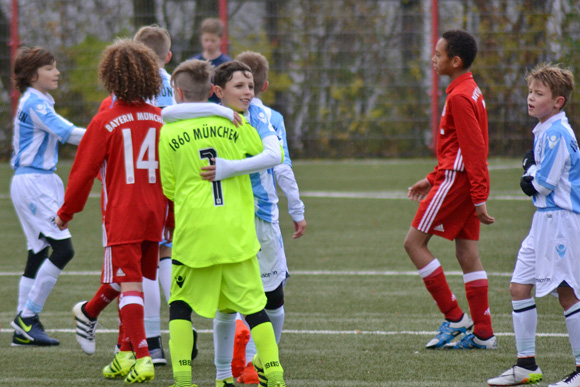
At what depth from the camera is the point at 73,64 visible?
52.8 feet

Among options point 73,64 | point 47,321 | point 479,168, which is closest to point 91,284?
point 47,321

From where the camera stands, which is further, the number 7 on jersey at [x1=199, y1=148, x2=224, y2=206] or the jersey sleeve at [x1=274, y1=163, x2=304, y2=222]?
the jersey sleeve at [x1=274, y1=163, x2=304, y2=222]

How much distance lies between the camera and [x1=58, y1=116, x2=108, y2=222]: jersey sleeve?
15.1 feet

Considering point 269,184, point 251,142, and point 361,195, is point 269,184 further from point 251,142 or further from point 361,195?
point 361,195

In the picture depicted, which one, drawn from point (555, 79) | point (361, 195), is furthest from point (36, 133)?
point (361, 195)

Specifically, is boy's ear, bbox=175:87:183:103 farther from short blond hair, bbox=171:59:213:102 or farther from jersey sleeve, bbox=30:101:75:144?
jersey sleeve, bbox=30:101:75:144

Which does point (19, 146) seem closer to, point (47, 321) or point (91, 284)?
point (47, 321)

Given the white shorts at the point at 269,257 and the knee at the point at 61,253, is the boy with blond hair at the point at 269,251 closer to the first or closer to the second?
the white shorts at the point at 269,257

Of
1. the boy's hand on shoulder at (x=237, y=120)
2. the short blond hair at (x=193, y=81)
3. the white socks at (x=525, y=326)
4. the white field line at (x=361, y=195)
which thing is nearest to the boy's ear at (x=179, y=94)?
the short blond hair at (x=193, y=81)

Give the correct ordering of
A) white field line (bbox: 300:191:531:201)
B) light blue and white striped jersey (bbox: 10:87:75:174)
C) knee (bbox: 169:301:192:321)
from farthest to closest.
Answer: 1. white field line (bbox: 300:191:531:201)
2. light blue and white striped jersey (bbox: 10:87:75:174)
3. knee (bbox: 169:301:192:321)

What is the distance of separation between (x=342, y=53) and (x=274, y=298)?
1145cm

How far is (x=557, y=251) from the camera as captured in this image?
4.45 meters

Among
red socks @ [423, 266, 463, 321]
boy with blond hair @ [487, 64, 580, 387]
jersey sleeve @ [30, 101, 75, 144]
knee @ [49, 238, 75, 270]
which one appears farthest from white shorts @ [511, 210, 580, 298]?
knee @ [49, 238, 75, 270]

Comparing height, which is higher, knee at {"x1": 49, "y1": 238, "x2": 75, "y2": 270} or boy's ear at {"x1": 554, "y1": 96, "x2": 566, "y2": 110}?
boy's ear at {"x1": 554, "y1": 96, "x2": 566, "y2": 110}
